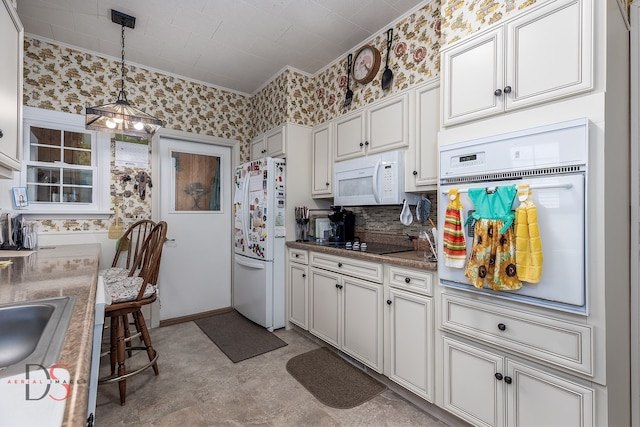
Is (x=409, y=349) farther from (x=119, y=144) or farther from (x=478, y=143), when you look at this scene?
Result: (x=119, y=144)

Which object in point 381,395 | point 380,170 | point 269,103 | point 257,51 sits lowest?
point 381,395

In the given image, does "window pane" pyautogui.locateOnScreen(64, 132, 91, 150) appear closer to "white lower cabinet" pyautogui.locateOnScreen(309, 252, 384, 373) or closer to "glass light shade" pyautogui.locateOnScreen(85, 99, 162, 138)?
"glass light shade" pyautogui.locateOnScreen(85, 99, 162, 138)

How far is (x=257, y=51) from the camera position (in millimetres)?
2830

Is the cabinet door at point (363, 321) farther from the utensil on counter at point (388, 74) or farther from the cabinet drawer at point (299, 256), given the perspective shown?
the utensil on counter at point (388, 74)

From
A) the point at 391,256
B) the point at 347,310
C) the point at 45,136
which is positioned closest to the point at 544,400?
the point at 391,256

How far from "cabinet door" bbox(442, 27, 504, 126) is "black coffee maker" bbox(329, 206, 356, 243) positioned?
1411 mm

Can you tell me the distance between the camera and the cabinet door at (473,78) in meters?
1.52

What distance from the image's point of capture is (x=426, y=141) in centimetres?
211

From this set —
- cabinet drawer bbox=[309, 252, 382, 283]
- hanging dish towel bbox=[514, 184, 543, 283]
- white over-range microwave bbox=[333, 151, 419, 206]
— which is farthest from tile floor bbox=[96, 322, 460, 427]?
white over-range microwave bbox=[333, 151, 419, 206]

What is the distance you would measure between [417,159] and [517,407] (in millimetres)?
1494

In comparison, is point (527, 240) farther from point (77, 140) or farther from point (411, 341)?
point (77, 140)

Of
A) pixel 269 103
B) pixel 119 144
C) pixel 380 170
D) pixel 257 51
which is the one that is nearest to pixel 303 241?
pixel 380 170

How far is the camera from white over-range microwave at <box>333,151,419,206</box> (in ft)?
7.43

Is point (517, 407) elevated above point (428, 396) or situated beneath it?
elevated above
